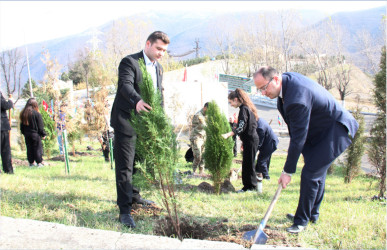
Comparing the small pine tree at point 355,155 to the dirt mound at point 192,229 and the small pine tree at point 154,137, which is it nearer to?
the dirt mound at point 192,229

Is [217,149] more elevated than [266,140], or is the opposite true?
[217,149]

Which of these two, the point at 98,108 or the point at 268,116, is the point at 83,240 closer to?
the point at 98,108

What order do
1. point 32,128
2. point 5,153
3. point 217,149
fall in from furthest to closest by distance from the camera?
point 32,128
point 5,153
point 217,149

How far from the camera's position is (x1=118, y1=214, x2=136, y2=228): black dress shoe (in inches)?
142

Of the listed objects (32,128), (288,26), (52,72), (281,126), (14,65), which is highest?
(288,26)

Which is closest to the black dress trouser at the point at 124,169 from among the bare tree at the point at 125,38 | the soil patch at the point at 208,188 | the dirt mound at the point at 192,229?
the dirt mound at the point at 192,229

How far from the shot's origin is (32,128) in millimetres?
8617

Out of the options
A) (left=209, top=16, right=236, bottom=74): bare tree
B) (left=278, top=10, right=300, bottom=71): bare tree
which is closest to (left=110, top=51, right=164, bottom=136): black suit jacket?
(left=278, top=10, right=300, bottom=71): bare tree

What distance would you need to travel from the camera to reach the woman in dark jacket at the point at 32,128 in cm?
848

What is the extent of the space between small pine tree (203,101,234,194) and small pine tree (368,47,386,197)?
276 centimetres

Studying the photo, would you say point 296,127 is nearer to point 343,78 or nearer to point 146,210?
point 146,210

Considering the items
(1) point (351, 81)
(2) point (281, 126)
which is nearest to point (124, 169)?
(2) point (281, 126)

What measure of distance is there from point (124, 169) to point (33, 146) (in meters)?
6.11

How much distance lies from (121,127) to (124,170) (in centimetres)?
52
